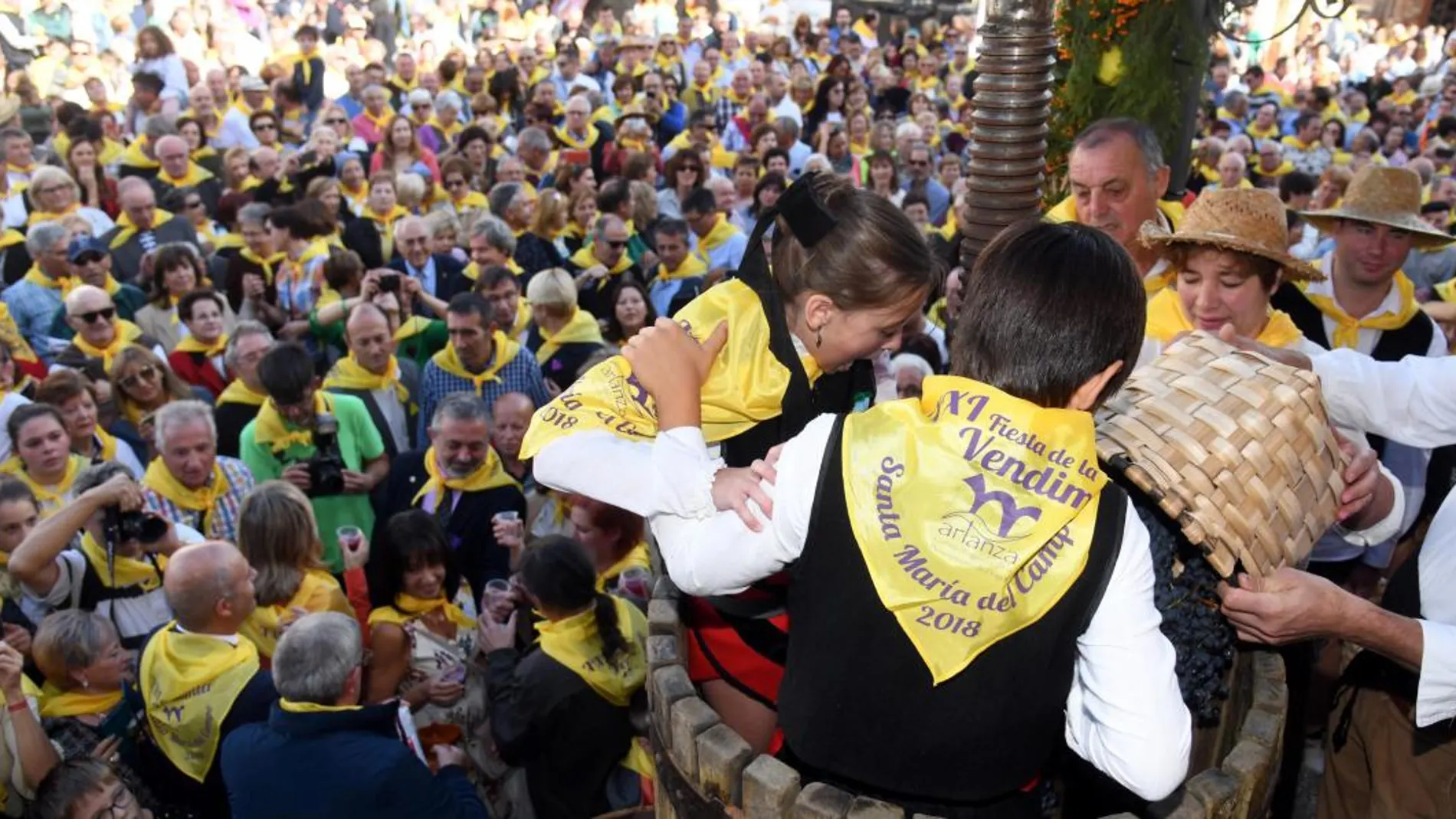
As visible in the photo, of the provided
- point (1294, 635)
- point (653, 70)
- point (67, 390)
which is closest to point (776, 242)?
point (1294, 635)

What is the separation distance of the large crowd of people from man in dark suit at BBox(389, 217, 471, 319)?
0.08 ft

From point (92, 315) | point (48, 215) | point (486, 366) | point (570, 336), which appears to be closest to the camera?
point (486, 366)

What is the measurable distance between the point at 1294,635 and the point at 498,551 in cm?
335

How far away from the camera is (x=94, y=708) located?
3.73m

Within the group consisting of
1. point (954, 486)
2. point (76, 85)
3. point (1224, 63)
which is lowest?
point (1224, 63)

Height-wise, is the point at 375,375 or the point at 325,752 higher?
the point at 325,752

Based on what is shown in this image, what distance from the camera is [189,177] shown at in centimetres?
967

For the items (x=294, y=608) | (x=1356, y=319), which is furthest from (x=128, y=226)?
(x=1356, y=319)

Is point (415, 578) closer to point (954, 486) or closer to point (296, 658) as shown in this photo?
point (296, 658)

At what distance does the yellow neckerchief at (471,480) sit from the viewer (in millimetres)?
4898

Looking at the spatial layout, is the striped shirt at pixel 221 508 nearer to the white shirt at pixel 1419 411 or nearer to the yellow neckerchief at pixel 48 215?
the white shirt at pixel 1419 411

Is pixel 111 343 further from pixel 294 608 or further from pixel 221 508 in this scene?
pixel 294 608

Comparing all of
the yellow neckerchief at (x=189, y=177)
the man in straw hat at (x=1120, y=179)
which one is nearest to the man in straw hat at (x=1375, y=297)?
the man in straw hat at (x=1120, y=179)

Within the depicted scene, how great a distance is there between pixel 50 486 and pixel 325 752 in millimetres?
2271
